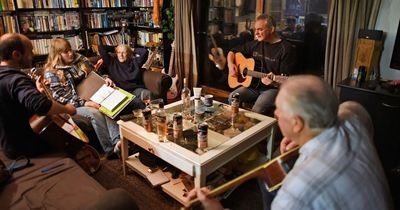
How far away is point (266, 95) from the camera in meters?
2.70

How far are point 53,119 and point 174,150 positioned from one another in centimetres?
83

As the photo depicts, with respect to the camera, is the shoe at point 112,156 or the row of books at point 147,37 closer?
the shoe at point 112,156

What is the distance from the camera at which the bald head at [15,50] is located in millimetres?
1712

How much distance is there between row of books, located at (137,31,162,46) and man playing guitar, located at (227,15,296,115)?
184 centimetres

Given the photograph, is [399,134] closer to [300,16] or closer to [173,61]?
[300,16]

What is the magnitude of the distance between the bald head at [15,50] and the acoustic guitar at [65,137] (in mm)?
348

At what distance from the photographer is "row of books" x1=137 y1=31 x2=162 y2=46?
4348 mm

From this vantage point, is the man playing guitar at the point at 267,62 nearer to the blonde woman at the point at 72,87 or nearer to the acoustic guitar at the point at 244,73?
the acoustic guitar at the point at 244,73

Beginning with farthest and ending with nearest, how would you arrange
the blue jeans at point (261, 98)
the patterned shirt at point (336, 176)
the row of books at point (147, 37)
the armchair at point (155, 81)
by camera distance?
the row of books at point (147, 37), the armchair at point (155, 81), the blue jeans at point (261, 98), the patterned shirt at point (336, 176)

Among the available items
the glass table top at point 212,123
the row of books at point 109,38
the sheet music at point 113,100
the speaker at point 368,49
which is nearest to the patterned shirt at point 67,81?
the sheet music at point 113,100

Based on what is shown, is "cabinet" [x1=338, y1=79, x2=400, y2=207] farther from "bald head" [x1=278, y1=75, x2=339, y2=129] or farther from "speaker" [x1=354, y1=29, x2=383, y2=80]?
"bald head" [x1=278, y1=75, x2=339, y2=129]

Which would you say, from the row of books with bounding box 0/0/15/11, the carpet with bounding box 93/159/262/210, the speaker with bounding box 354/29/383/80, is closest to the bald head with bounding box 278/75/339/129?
the carpet with bounding box 93/159/262/210

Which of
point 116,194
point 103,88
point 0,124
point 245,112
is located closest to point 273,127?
point 245,112

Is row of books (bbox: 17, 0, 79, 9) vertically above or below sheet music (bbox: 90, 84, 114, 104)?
above
